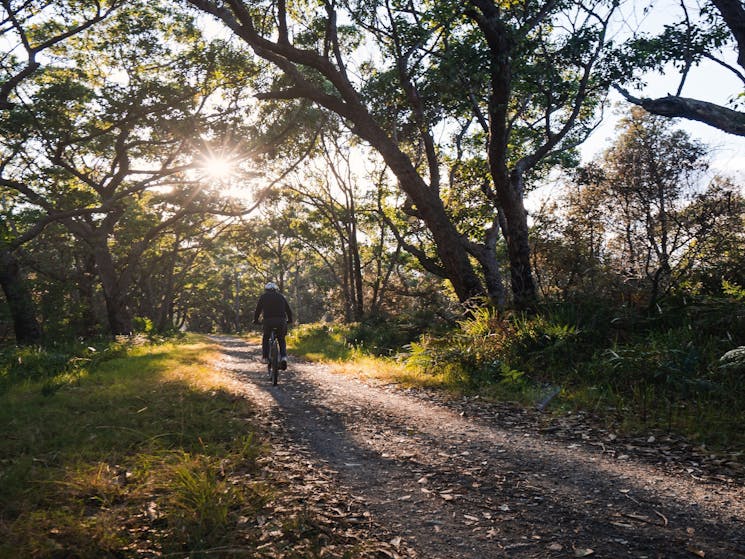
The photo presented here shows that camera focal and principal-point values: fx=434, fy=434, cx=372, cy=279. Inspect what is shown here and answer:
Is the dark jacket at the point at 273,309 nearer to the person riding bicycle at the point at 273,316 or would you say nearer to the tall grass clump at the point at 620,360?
the person riding bicycle at the point at 273,316

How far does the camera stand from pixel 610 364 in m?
6.38

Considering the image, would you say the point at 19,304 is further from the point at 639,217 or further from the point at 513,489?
the point at 639,217

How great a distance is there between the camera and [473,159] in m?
16.0

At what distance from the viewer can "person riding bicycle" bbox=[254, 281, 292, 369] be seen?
363 inches

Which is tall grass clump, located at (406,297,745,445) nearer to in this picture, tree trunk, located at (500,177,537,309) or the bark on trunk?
tree trunk, located at (500,177,537,309)

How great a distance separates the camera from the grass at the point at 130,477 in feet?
8.38

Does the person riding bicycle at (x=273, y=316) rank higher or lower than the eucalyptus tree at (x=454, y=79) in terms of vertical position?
lower

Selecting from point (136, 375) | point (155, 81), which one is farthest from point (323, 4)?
point (136, 375)

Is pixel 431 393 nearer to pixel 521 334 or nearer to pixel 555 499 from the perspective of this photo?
pixel 521 334

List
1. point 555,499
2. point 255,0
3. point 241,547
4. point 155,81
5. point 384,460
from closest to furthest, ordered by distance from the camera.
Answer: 1. point 241,547
2. point 555,499
3. point 384,460
4. point 255,0
5. point 155,81

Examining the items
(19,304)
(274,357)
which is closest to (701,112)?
(274,357)

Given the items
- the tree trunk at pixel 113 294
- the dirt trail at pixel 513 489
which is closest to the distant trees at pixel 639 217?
the dirt trail at pixel 513 489

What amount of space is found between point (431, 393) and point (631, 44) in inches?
358

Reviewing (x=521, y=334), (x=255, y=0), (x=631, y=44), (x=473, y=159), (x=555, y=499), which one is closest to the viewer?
(x=555, y=499)
